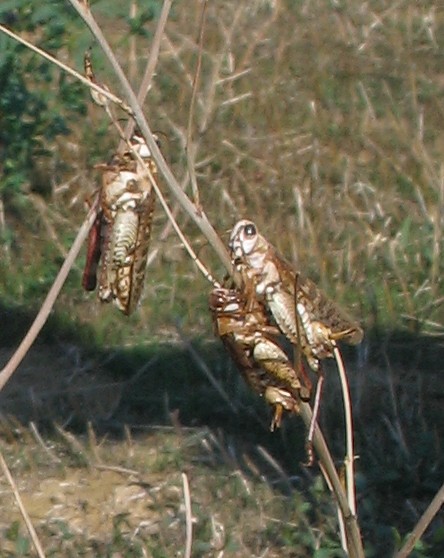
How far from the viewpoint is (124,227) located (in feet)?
5.56

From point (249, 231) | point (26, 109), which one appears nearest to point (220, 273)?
point (26, 109)

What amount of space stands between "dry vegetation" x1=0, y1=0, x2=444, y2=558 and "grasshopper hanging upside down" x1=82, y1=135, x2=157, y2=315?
479 millimetres

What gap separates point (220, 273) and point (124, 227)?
271cm

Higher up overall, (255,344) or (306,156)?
(306,156)

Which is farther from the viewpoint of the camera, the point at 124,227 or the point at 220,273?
the point at 220,273

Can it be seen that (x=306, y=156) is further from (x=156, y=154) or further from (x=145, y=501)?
(x=156, y=154)

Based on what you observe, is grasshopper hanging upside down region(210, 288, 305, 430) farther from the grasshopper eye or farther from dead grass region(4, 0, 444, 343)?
dead grass region(4, 0, 444, 343)

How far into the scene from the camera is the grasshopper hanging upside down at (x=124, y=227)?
1698 millimetres

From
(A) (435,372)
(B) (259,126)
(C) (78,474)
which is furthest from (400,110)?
(C) (78,474)

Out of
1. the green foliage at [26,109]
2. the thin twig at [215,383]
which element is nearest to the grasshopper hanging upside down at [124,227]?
the thin twig at [215,383]

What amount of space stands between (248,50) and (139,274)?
398 cm

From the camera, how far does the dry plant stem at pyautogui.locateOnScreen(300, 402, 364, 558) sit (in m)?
1.63

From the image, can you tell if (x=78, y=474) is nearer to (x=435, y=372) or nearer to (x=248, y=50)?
(x=435, y=372)

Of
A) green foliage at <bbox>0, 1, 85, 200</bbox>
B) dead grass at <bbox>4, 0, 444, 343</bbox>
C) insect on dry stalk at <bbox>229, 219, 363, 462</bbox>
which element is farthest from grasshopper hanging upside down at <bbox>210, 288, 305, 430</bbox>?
green foliage at <bbox>0, 1, 85, 200</bbox>
